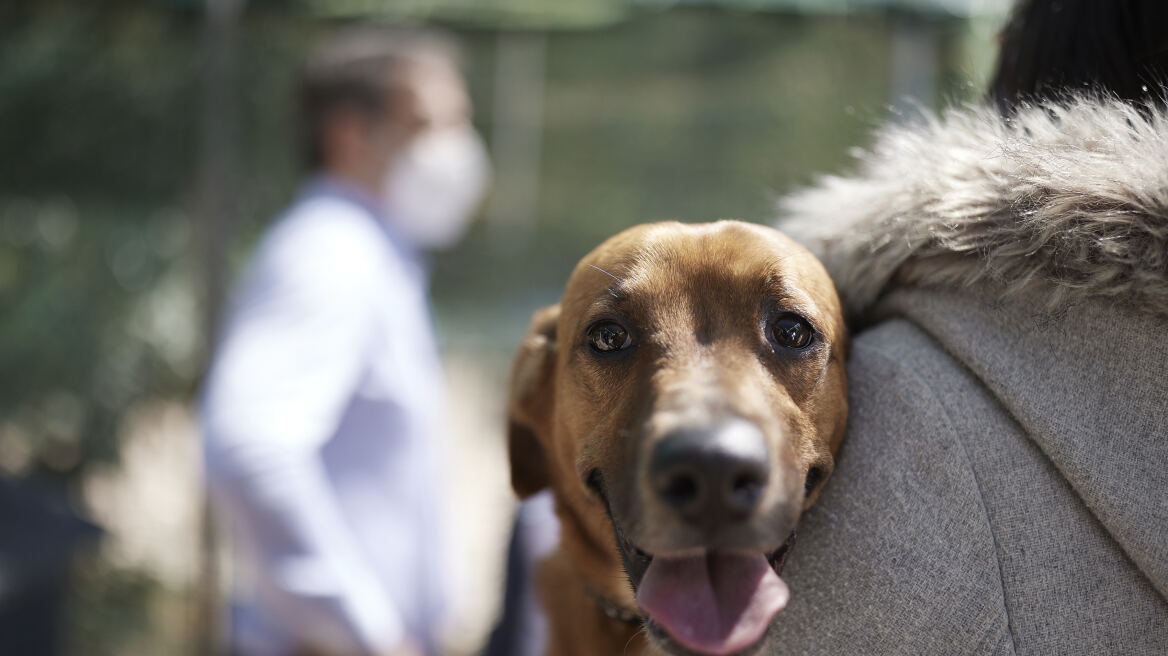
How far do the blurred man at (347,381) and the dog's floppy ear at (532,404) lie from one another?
101 centimetres

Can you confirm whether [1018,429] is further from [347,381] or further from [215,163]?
[215,163]

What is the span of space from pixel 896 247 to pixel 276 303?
227 cm

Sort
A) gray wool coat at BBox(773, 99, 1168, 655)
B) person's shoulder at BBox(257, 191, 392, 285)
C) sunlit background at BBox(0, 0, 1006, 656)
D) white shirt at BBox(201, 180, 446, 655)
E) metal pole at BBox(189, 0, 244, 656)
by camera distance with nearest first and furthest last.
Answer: gray wool coat at BBox(773, 99, 1168, 655), white shirt at BBox(201, 180, 446, 655), person's shoulder at BBox(257, 191, 392, 285), metal pole at BBox(189, 0, 244, 656), sunlit background at BBox(0, 0, 1006, 656)

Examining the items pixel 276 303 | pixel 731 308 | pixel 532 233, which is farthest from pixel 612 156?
pixel 731 308

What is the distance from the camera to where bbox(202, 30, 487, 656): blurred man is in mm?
2859

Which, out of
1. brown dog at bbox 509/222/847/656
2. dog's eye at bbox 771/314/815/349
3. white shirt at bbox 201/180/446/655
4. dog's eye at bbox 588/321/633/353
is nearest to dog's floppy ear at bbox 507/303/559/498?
brown dog at bbox 509/222/847/656

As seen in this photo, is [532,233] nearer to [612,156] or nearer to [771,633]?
[612,156]

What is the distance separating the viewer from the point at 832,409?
63.6 inches

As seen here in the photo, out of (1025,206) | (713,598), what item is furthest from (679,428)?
(1025,206)

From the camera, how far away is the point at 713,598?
4.65 feet

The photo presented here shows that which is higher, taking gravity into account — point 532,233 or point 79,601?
point 532,233

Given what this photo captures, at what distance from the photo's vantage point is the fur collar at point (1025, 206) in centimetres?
128

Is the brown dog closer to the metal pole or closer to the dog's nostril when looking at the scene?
the dog's nostril

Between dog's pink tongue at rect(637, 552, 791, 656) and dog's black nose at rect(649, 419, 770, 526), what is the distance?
14cm
